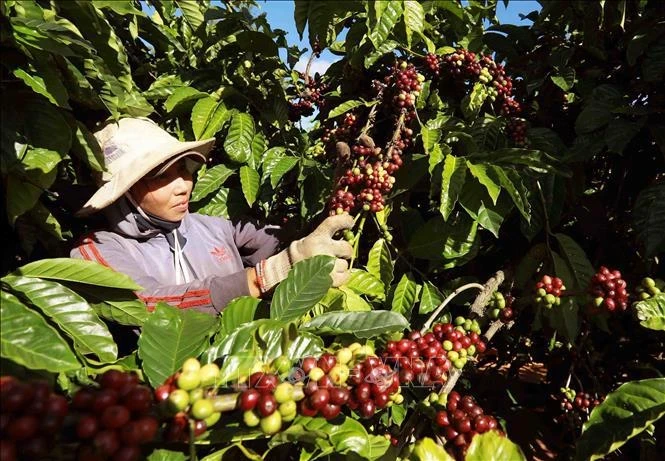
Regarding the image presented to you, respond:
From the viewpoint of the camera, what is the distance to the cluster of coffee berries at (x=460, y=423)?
3.44ft

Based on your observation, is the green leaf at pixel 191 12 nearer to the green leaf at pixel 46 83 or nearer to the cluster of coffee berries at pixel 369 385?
the green leaf at pixel 46 83

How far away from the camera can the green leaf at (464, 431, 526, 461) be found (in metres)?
1.00

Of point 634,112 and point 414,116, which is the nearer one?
point 634,112

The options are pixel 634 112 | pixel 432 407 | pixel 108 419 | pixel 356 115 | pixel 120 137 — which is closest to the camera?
pixel 108 419

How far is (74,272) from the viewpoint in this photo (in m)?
1.14

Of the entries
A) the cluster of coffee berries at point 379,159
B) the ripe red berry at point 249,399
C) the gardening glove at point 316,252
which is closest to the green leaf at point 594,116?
the cluster of coffee berries at point 379,159

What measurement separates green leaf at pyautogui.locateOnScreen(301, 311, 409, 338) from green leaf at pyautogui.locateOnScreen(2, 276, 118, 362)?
19.5 inches

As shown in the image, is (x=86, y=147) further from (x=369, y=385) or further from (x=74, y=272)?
(x=369, y=385)

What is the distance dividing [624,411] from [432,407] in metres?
0.53

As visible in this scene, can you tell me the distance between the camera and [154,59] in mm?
2859

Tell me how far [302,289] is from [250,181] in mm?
1023

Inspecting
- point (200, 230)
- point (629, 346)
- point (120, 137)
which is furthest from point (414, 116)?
point (629, 346)

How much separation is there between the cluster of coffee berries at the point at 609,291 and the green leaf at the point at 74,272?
4.39ft

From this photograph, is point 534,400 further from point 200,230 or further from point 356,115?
point 200,230
